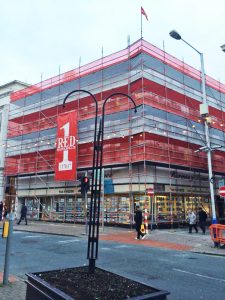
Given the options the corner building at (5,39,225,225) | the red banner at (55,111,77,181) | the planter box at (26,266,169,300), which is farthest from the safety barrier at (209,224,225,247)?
the red banner at (55,111,77,181)

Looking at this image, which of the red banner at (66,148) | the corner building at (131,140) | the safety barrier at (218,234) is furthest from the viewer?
the red banner at (66,148)

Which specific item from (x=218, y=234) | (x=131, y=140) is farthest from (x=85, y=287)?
(x=131, y=140)

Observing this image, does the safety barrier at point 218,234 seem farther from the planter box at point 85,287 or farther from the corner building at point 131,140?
the planter box at point 85,287

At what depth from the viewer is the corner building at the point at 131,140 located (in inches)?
885

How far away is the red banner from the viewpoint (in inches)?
961

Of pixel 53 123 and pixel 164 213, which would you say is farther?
pixel 53 123

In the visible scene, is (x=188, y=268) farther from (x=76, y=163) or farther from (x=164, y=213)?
(x=76, y=163)

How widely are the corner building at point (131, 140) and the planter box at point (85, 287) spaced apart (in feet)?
50.4

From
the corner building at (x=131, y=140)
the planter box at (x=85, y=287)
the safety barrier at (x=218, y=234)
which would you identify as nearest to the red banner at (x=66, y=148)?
the corner building at (x=131, y=140)

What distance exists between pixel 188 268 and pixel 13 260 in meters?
5.81

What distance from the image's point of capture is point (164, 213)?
2245 cm

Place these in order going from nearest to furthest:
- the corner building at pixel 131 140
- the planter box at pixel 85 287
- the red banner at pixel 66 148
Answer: the planter box at pixel 85 287, the corner building at pixel 131 140, the red banner at pixel 66 148

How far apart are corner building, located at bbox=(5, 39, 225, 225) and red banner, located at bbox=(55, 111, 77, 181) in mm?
838

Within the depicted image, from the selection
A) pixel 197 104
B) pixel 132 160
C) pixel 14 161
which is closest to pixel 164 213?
pixel 132 160
